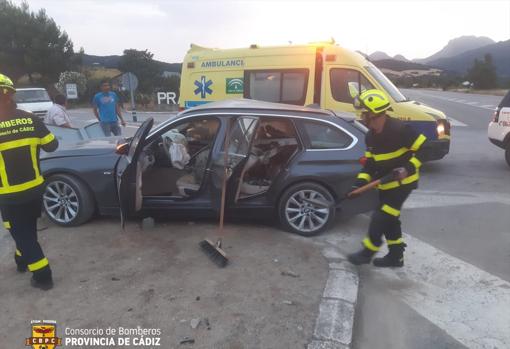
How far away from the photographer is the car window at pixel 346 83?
7957 mm

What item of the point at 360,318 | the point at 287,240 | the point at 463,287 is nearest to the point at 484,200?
the point at 463,287

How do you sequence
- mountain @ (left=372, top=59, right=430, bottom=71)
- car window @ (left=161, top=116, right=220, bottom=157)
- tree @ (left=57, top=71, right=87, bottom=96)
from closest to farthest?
car window @ (left=161, top=116, right=220, bottom=157) < tree @ (left=57, top=71, right=87, bottom=96) < mountain @ (left=372, top=59, right=430, bottom=71)

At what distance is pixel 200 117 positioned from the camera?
16.0 ft

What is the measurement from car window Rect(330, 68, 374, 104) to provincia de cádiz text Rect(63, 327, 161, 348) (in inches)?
238

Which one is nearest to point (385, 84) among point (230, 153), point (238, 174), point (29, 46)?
point (230, 153)

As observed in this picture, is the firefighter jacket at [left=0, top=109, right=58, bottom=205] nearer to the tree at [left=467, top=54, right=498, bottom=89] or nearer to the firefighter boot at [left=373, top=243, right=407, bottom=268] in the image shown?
the firefighter boot at [left=373, top=243, right=407, bottom=268]

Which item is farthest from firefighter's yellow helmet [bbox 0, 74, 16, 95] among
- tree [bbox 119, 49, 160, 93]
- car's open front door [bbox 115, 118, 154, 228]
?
tree [bbox 119, 49, 160, 93]

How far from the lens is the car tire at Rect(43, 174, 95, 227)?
15.9 ft

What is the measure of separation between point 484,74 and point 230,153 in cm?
4907

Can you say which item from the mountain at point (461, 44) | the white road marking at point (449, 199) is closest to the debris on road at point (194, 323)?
the white road marking at point (449, 199)

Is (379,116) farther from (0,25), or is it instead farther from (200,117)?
(0,25)

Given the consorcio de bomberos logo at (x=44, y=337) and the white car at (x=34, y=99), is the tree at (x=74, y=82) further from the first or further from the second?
the consorcio de bomberos logo at (x=44, y=337)

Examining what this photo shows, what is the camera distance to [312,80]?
809 centimetres

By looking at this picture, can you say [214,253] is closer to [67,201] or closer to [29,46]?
[67,201]
